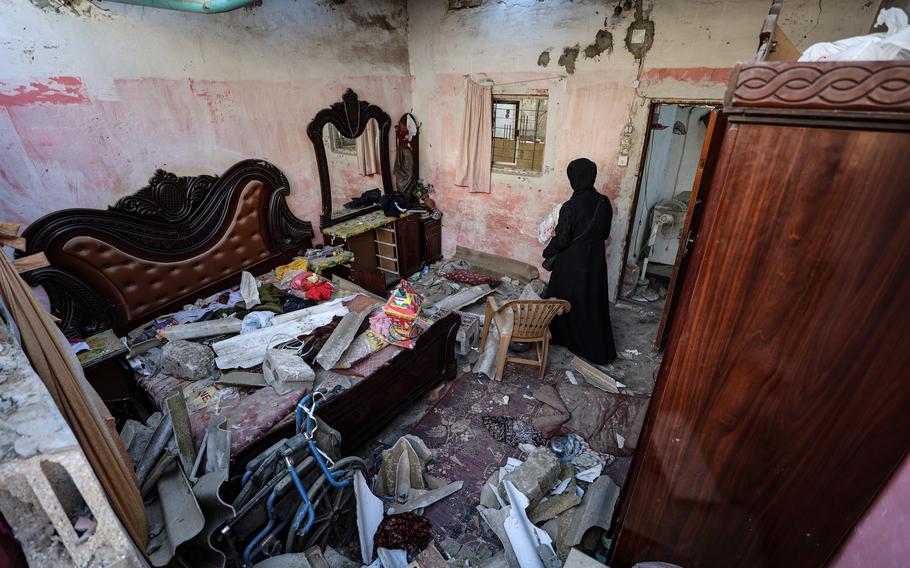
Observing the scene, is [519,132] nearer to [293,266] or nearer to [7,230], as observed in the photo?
[293,266]

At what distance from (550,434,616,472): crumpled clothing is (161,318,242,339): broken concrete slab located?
9.93 ft

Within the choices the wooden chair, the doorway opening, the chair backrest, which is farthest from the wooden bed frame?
the doorway opening

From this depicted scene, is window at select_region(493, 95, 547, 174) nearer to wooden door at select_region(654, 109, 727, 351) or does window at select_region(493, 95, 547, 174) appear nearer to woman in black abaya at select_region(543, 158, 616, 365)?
woman in black abaya at select_region(543, 158, 616, 365)

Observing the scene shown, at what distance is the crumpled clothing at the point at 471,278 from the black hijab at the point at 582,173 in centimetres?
233

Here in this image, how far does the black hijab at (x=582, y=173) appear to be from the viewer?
150 inches

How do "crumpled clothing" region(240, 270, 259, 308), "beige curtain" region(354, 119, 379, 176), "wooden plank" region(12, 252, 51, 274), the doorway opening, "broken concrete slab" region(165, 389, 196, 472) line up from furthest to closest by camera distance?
"beige curtain" region(354, 119, 379, 176) < the doorway opening < "crumpled clothing" region(240, 270, 259, 308) < "broken concrete slab" region(165, 389, 196, 472) < "wooden plank" region(12, 252, 51, 274)

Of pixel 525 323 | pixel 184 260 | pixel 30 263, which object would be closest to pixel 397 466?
pixel 525 323

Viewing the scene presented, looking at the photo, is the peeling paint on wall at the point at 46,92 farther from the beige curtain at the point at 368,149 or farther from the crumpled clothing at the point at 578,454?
the crumpled clothing at the point at 578,454

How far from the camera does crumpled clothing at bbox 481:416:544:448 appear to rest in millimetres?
3426

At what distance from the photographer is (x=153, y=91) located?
3502 millimetres

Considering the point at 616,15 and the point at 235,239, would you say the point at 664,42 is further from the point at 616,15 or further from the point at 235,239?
the point at 235,239

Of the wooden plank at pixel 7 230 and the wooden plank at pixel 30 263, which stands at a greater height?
the wooden plank at pixel 7 230

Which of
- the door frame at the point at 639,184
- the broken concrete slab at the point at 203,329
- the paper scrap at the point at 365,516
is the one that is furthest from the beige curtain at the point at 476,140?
the paper scrap at the point at 365,516

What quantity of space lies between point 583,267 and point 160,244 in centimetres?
413
